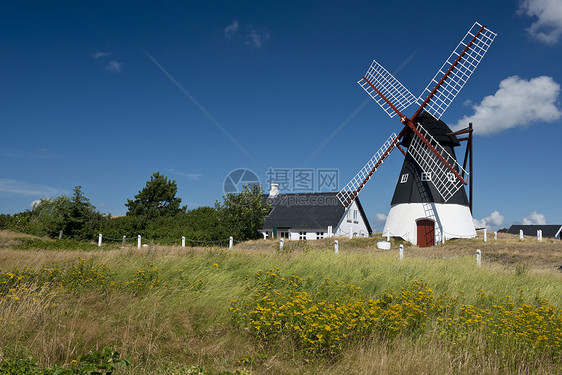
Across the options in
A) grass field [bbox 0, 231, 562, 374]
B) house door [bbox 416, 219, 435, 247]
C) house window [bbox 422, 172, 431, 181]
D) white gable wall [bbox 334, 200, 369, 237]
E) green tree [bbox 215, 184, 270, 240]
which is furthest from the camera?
white gable wall [bbox 334, 200, 369, 237]

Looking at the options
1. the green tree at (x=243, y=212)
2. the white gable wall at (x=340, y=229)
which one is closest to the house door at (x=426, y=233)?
the white gable wall at (x=340, y=229)

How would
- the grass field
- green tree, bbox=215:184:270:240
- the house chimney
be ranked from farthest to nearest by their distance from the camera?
the house chimney < green tree, bbox=215:184:270:240 < the grass field

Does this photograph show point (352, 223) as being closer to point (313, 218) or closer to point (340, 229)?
point (340, 229)

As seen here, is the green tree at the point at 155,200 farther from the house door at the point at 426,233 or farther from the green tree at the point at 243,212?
the house door at the point at 426,233

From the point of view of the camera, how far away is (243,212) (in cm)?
3303

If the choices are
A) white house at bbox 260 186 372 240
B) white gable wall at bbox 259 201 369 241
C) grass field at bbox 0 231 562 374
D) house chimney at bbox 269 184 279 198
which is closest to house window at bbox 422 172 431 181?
white house at bbox 260 186 372 240

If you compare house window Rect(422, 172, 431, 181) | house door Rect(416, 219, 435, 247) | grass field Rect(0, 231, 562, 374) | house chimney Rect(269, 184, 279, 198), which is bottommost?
grass field Rect(0, 231, 562, 374)

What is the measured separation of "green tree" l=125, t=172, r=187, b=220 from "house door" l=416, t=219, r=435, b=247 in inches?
1182

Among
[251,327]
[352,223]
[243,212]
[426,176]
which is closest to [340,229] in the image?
[352,223]

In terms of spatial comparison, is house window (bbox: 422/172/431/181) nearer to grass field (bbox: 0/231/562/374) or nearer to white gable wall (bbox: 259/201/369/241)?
white gable wall (bbox: 259/201/369/241)

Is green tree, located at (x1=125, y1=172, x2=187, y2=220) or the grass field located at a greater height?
green tree, located at (x1=125, y1=172, x2=187, y2=220)

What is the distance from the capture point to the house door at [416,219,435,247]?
26.4 meters

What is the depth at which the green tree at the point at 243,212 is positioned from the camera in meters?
32.9

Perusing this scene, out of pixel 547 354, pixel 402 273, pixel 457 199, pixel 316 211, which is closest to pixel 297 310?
pixel 547 354
